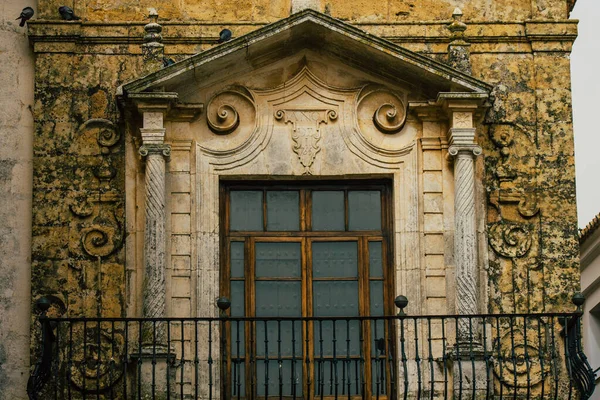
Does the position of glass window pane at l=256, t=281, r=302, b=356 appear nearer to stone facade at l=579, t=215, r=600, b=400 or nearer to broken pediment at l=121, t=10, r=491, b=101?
broken pediment at l=121, t=10, r=491, b=101

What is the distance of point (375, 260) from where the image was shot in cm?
1548

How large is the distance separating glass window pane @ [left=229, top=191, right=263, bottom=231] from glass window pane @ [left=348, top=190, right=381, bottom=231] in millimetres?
813

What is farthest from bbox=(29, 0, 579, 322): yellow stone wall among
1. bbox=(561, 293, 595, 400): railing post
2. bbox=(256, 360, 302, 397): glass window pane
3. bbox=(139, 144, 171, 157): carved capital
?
bbox=(256, 360, 302, 397): glass window pane

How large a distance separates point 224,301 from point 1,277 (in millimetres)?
2312

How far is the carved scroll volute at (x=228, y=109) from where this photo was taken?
15578mm

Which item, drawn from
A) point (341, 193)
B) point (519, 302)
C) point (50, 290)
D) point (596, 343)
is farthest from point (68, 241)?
point (596, 343)

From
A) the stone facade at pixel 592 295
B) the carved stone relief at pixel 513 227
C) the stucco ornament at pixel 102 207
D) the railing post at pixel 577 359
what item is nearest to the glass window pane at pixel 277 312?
the stucco ornament at pixel 102 207

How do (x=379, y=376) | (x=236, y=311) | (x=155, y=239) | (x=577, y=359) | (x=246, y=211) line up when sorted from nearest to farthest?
(x=577, y=359)
(x=155, y=239)
(x=379, y=376)
(x=236, y=311)
(x=246, y=211)

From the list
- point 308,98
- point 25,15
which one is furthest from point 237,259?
point 25,15

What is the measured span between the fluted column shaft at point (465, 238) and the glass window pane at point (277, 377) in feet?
4.78

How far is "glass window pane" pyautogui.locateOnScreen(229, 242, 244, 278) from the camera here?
15.4 m

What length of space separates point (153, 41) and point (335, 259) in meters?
2.51

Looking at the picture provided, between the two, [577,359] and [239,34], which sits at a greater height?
[239,34]

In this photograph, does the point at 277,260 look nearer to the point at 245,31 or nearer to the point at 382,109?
the point at 382,109
